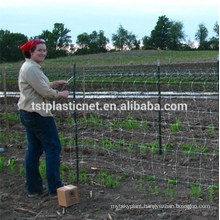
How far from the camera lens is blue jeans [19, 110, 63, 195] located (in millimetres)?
3908

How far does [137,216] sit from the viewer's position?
3633mm

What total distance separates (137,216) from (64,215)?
0.78 m

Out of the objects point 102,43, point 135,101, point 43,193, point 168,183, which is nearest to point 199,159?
point 168,183

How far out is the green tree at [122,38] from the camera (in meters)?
77.8

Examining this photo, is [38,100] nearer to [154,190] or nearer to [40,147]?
[40,147]

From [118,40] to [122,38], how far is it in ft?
3.36

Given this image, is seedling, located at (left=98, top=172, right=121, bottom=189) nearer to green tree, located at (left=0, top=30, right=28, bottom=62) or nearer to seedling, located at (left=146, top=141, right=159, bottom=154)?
seedling, located at (left=146, top=141, right=159, bottom=154)

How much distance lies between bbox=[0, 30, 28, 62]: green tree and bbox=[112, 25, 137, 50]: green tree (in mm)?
22761

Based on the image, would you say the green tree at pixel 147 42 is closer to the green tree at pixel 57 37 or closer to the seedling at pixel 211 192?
the green tree at pixel 57 37

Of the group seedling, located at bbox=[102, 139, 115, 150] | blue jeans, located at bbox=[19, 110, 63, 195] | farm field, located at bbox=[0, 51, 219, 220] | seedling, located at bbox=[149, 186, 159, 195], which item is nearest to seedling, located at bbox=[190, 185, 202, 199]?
farm field, located at bbox=[0, 51, 219, 220]

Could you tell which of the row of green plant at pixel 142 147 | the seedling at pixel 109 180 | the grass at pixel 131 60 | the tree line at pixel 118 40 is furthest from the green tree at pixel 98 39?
the seedling at pixel 109 180

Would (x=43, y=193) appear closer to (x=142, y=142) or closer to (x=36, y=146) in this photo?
(x=36, y=146)

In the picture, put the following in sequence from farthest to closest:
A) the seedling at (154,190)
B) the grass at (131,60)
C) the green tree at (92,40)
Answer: the green tree at (92,40)
the grass at (131,60)
the seedling at (154,190)

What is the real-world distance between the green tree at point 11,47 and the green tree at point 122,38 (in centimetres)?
2276
